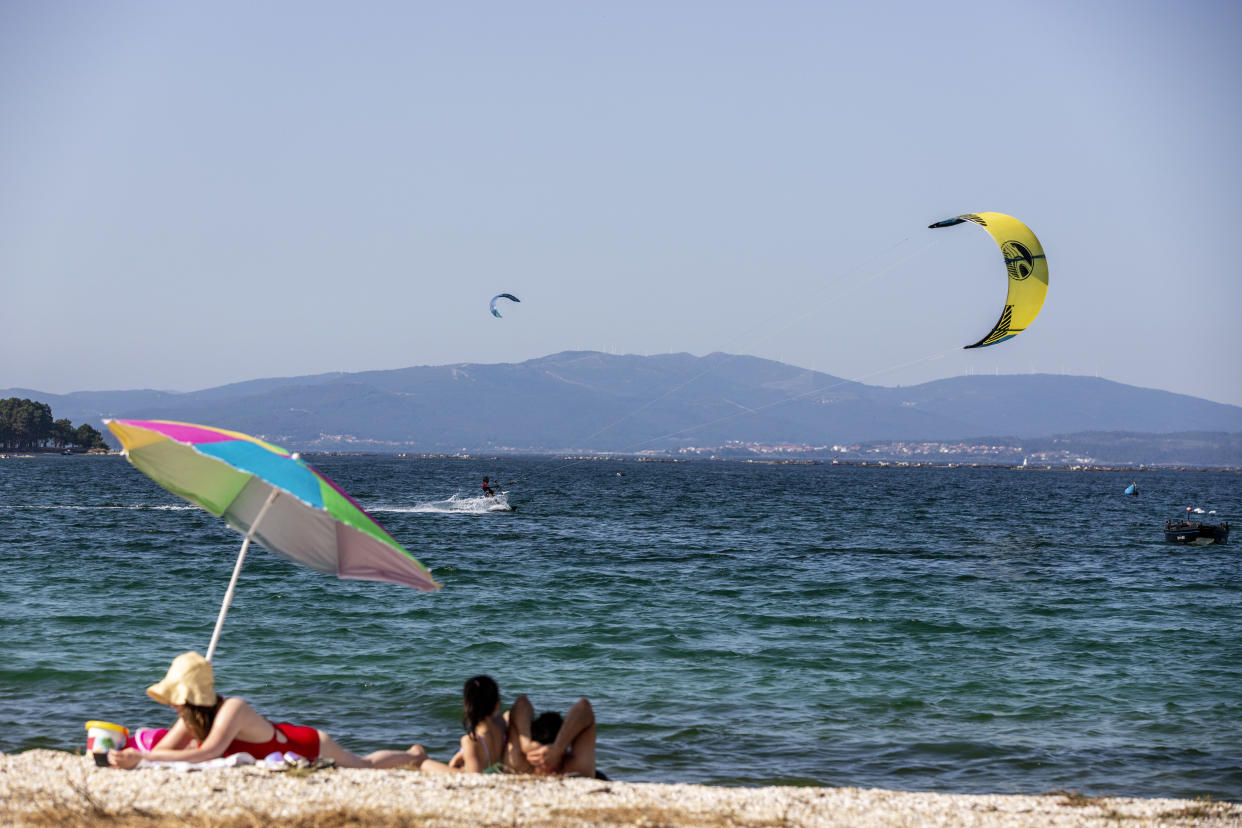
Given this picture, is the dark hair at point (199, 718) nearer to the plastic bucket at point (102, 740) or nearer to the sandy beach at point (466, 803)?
the sandy beach at point (466, 803)

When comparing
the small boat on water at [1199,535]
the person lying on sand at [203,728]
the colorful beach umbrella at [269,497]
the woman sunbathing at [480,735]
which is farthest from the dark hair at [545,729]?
the small boat on water at [1199,535]

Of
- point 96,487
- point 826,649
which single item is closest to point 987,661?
point 826,649

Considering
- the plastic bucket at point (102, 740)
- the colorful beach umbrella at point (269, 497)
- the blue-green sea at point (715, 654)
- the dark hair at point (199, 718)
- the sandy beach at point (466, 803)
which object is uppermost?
the colorful beach umbrella at point (269, 497)

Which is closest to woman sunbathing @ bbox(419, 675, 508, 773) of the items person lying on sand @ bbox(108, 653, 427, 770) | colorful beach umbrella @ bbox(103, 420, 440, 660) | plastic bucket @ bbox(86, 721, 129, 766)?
colorful beach umbrella @ bbox(103, 420, 440, 660)

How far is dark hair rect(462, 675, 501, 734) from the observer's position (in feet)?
30.7

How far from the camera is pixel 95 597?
75.7 feet

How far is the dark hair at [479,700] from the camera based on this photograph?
9.36 meters

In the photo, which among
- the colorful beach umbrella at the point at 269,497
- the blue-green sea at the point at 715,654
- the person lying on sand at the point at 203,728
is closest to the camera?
the colorful beach umbrella at the point at 269,497

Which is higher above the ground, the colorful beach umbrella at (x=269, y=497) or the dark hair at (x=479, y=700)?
the colorful beach umbrella at (x=269, y=497)

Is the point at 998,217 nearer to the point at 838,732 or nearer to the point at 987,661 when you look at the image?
the point at 987,661

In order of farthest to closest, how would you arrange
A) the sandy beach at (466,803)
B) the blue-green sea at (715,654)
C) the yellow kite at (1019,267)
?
the yellow kite at (1019,267) → the blue-green sea at (715,654) → the sandy beach at (466,803)

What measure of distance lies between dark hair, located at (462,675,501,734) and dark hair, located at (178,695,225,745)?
6.50 ft

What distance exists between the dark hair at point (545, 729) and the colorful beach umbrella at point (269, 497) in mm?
1584

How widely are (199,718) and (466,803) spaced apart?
2.29m
